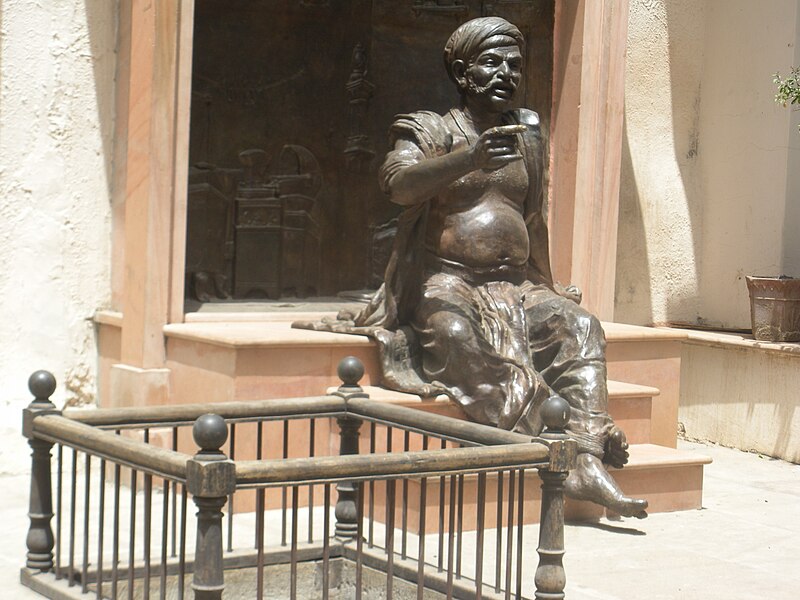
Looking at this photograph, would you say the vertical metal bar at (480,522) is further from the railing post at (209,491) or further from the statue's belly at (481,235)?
the statue's belly at (481,235)

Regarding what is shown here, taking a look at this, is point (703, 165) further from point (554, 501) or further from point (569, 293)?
point (554, 501)

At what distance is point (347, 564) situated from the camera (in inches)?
199

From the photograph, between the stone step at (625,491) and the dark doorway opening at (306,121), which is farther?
the dark doorway opening at (306,121)

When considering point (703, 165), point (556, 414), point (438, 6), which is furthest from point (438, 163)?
point (703, 165)

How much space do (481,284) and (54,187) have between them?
7.92ft

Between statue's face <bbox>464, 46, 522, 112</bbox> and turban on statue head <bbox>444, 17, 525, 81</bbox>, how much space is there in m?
0.03

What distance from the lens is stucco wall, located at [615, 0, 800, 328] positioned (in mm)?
9500

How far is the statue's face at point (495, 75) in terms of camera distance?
6609mm

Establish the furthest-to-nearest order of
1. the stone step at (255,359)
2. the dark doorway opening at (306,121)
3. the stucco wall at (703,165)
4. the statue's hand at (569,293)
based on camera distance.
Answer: the stucco wall at (703,165)
the dark doorway opening at (306,121)
the statue's hand at (569,293)
the stone step at (255,359)

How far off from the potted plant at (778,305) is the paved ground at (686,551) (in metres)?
1.50

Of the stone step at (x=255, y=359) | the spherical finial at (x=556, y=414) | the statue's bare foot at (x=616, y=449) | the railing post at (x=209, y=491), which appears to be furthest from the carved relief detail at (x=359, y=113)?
the railing post at (x=209, y=491)

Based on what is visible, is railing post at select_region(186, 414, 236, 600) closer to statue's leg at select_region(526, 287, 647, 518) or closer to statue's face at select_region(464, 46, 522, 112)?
statue's leg at select_region(526, 287, 647, 518)

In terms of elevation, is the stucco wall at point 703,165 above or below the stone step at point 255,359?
above

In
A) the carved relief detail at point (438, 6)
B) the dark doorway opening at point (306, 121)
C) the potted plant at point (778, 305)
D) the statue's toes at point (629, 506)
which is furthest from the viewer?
the carved relief detail at point (438, 6)
